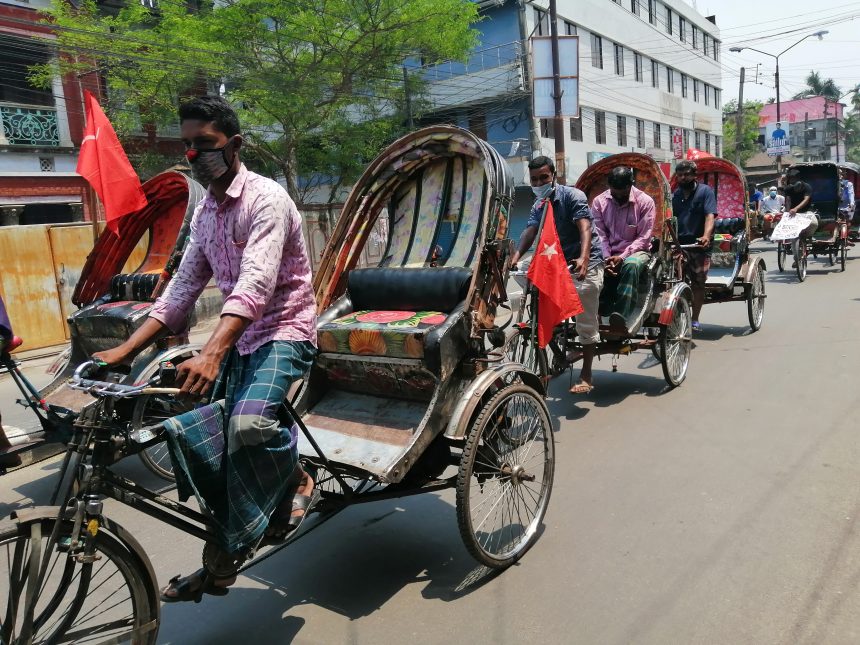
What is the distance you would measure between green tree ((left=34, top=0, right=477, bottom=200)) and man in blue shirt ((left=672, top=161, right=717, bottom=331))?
10.8 metres

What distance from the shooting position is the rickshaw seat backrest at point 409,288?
3.49 meters

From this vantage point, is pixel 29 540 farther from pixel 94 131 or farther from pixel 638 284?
pixel 638 284

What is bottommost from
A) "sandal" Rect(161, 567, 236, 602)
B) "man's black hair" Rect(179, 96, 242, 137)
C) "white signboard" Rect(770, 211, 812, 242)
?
"sandal" Rect(161, 567, 236, 602)

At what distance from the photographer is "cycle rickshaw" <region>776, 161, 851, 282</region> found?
44.1 feet

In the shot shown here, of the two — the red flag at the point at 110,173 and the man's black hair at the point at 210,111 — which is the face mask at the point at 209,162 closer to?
the man's black hair at the point at 210,111

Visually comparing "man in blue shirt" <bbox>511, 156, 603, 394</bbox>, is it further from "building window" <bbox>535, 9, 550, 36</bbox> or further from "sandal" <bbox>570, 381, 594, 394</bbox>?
"building window" <bbox>535, 9, 550, 36</bbox>

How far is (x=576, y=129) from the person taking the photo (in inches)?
1047

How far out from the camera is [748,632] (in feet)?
8.22

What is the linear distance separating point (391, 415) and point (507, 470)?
632 mm

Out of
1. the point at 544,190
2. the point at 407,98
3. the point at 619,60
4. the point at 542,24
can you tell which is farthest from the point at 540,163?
the point at 619,60

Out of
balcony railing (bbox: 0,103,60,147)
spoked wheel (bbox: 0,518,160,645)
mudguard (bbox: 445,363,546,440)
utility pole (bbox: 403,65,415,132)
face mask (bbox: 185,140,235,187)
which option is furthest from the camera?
utility pole (bbox: 403,65,415,132)

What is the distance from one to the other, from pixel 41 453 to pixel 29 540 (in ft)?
7.79

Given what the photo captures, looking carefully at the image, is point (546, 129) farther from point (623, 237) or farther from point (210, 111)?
point (210, 111)

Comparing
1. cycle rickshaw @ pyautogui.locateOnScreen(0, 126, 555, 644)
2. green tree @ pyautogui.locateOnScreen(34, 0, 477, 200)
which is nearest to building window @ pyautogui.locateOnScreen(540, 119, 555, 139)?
green tree @ pyautogui.locateOnScreen(34, 0, 477, 200)
